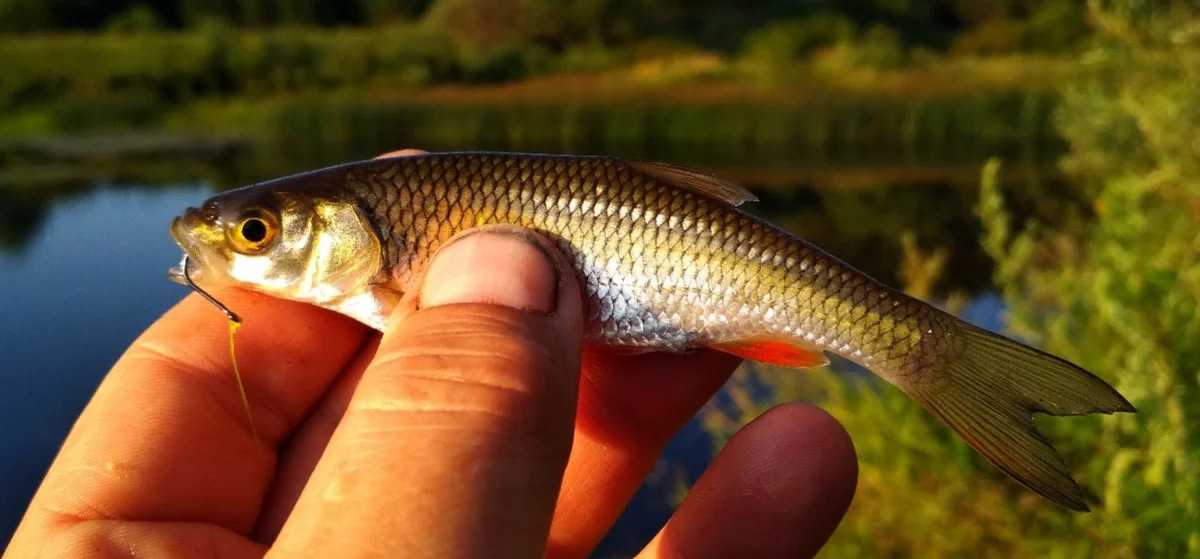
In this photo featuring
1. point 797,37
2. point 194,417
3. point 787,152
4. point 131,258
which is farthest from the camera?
point 797,37

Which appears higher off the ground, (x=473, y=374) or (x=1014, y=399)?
(x=473, y=374)

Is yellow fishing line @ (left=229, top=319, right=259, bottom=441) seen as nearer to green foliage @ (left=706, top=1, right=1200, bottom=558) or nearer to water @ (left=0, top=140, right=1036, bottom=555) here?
green foliage @ (left=706, top=1, right=1200, bottom=558)

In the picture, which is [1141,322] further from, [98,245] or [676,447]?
[98,245]

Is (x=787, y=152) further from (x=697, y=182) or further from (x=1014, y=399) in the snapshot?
(x=1014, y=399)

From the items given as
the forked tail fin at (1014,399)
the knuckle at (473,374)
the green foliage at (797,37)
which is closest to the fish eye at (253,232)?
the knuckle at (473,374)

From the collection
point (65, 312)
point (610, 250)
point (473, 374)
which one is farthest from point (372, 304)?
point (65, 312)

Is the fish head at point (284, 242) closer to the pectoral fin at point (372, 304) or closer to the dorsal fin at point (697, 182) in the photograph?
the pectoral fin at point (372, 304)
